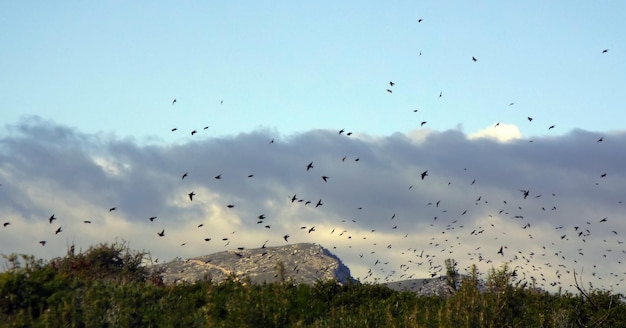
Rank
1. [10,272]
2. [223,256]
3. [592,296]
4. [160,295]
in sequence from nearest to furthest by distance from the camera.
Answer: [10,272] < [160,295] < [592,296] < [223,256]

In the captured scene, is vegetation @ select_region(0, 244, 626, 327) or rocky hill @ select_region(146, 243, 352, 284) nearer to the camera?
→ vegetation @ select_region(0, 244, 626, 327)

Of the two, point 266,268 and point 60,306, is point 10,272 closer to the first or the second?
point 60,306

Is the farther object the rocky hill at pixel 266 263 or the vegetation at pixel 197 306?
the rocky hill at pixel 266 263

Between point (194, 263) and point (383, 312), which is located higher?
point (194, 263)

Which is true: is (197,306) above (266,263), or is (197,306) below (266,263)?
below

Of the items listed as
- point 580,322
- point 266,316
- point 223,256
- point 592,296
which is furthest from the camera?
point 223,256

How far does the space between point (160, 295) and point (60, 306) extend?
4.56 metres

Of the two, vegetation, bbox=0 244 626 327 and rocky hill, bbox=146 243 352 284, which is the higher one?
rocky hill, bbox=146 243 352 284

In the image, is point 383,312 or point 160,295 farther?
point 383,312

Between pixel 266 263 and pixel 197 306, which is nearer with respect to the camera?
pixel 197 306

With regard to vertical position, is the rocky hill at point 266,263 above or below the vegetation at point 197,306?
above

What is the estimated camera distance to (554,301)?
1374 inches

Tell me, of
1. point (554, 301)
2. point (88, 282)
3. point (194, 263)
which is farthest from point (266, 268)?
point (88, 282)

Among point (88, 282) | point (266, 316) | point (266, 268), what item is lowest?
point (266, 316)
